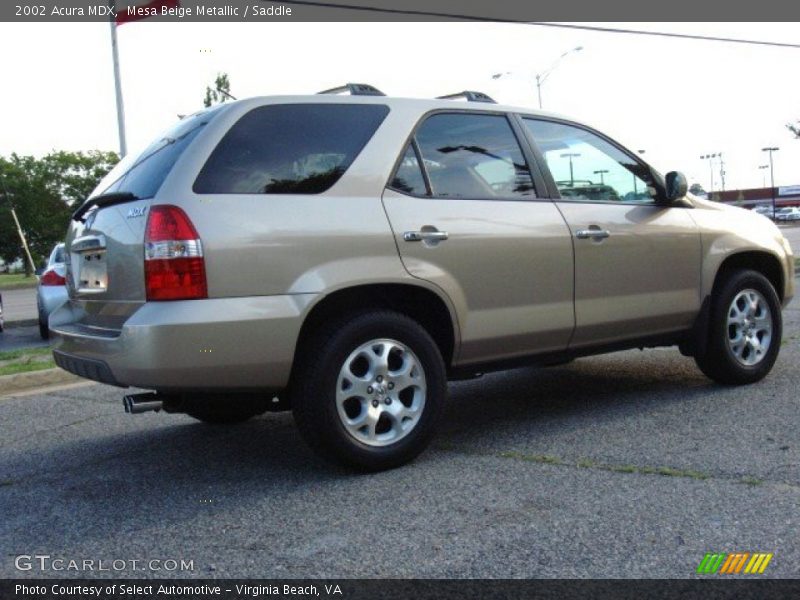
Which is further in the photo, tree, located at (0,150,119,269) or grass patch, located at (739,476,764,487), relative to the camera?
tree, located at (0,150,119,269)

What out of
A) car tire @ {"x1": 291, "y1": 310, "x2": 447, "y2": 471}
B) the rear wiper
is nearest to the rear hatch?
the rear wiper

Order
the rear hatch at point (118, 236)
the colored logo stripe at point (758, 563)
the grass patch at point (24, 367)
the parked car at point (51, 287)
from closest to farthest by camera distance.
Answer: the colored logo stripe at point (758, 563) → the rear hatch at point (118, 236) → the grass patch at point (24, 367) → the parked car at point (51, 287)

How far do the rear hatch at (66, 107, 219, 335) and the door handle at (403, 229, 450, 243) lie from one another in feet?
3.64

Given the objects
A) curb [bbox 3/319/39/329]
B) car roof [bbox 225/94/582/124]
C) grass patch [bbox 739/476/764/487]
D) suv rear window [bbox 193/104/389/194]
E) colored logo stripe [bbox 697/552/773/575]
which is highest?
car roof [bbox 225/94/582/124]

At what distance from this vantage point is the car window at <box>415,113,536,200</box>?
4.54 metres

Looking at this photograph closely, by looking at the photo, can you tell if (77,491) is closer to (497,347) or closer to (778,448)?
(497,347)

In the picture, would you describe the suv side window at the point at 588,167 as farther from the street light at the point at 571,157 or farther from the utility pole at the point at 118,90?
the utility pole at the point at 118,90

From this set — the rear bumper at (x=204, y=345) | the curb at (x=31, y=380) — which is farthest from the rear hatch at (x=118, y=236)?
the curb at (x=31, y=380)

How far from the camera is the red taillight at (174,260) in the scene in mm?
3688

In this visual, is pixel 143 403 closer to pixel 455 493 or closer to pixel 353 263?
pixel 353 263

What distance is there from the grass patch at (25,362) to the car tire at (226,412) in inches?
106

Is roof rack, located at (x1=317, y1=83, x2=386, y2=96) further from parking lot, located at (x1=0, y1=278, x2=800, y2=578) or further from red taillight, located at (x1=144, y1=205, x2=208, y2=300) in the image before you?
parking lot, located at (x1=0, y1=278, x2=800, y2=578)

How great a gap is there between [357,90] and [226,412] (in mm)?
2083

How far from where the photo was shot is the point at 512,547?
3127mm
